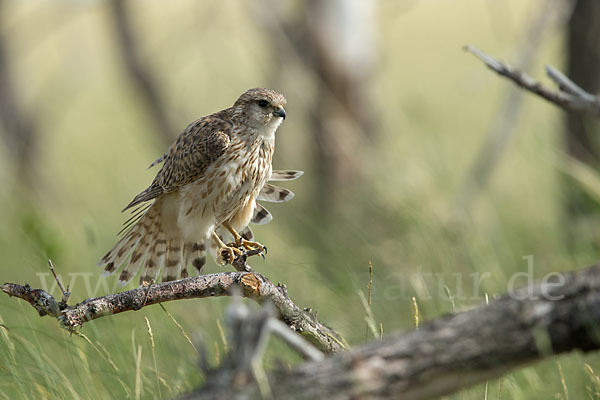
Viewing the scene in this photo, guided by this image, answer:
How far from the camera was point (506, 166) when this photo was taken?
9.31 meters

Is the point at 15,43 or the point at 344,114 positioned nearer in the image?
the point at 344,114

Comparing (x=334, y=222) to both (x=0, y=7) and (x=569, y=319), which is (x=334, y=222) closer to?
(x=569, y=319)

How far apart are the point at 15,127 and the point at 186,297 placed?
25.7 feet

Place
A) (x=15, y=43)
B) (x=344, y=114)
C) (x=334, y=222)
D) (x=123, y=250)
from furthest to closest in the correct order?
1. (x=15, y=43)
2. (x=344, y=114)
3. (x=334, y=222)
4. (x=123, y=250)

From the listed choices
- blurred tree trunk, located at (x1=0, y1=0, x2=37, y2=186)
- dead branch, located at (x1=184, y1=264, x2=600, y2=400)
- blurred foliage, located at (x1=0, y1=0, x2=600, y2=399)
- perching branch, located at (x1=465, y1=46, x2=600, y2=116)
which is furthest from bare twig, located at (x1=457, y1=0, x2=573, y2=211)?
blurred tree trunk, located at (x1=0, y1=0, x2=37, y2=186)

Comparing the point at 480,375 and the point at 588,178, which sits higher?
the point at 588,178

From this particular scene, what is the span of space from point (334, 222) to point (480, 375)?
12.9ft

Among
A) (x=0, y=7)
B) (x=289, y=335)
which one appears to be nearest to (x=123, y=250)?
(x=289, y=335)

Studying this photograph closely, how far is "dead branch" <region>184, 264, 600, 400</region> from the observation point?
4.12ft

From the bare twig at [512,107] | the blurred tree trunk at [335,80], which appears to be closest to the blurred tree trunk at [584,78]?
the bare twig at [512,107]

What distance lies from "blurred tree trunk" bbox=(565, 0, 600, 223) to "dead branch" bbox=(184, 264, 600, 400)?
123 inches

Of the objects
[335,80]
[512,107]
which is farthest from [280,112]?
[335,80]

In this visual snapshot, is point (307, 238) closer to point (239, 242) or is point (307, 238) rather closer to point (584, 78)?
point (584, 78)

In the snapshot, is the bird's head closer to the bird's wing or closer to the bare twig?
the bird's wing
